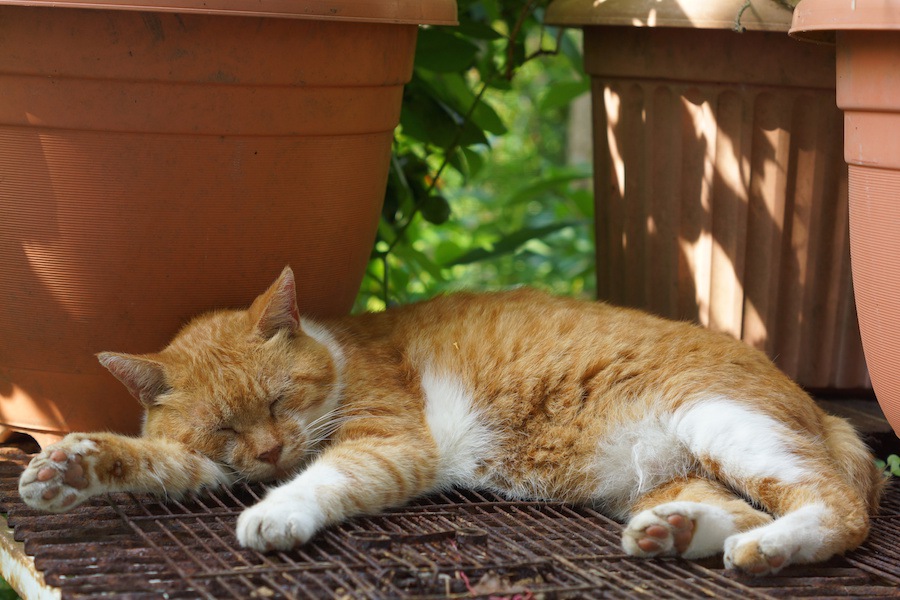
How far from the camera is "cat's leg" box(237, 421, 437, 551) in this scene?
222 centimetres

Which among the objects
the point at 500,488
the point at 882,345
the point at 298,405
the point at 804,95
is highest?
the point at 804,95

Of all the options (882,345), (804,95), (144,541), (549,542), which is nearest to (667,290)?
(804,95)

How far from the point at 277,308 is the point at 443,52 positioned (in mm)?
1284

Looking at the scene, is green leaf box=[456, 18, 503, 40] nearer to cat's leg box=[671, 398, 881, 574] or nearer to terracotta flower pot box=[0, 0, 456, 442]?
terracotta flower pot box=[0, 0, 456, 442]

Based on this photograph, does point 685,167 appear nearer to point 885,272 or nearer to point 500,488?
point 885,272

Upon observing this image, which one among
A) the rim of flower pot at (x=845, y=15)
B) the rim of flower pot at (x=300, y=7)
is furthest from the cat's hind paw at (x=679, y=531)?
the rim of flower pot at (x=300, y=7)

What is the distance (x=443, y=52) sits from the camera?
349 centimetres

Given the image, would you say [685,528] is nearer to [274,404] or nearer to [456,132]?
[274,404]

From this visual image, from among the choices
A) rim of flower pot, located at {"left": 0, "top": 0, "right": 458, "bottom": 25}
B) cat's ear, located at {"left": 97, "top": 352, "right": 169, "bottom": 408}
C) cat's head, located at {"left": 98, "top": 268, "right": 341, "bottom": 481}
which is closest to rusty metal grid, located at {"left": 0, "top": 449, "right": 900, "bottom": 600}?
cat's head, located at {"left": 98, "top": 268, "right": 341, "bottom": 481}

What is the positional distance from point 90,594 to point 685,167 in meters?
2.37

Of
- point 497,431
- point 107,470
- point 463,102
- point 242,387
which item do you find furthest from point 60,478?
point 463,102

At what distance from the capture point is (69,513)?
247 centimetres

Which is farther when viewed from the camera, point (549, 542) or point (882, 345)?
point (882, 345)

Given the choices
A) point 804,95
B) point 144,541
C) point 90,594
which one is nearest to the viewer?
point 90,594
